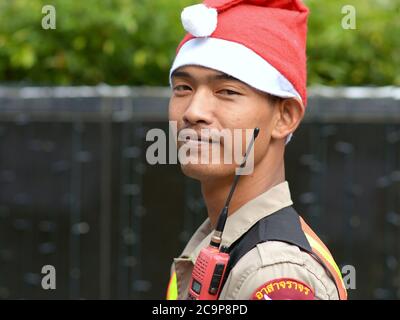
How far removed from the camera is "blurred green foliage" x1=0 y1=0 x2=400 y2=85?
561cm

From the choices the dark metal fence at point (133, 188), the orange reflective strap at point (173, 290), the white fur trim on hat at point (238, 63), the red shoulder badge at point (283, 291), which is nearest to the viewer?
the red shoulder badge at point (283, 291)

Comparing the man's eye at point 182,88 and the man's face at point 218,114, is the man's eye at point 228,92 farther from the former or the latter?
the man's eye at point 182,88

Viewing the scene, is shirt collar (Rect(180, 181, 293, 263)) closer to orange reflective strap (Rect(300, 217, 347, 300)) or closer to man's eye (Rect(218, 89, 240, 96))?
orange reflective strap (Rect(300, 217, 347, 300))

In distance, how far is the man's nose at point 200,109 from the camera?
2.43 m

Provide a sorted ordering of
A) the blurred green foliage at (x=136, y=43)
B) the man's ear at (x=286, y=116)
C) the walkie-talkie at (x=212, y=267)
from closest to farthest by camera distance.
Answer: the walkie-talkie at (x=212, y=267), the man's ear at (x=286, y=116), the blurred green foliage at (x=136, y=43)

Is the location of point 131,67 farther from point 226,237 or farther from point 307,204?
point 226,237

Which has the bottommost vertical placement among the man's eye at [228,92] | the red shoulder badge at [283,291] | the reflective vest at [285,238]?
the red shoulder badge at [283,291]

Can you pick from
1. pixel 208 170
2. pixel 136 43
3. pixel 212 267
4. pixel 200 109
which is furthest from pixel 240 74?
pixel 136 43

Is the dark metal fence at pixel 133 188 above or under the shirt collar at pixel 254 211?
under

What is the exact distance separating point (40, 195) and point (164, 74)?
3.43 ft

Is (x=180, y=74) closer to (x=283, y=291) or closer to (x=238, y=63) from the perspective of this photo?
(x=238, y=63)

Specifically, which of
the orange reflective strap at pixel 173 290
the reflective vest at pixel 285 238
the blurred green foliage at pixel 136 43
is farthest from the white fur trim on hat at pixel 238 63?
the blurred green foliage at pixel 136 43
